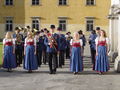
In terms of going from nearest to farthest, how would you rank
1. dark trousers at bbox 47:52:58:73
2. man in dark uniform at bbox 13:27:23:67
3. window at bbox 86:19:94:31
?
dark trousers at bbox 47:52:58:73 → man in dark uniform at bbox 13:27:23:67 → window at bbox 86:19:94:31

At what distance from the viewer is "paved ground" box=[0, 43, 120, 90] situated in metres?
11.6

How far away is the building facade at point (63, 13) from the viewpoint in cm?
5078

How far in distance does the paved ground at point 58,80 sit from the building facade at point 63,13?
34.7 meters

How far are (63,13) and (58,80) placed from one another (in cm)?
3828

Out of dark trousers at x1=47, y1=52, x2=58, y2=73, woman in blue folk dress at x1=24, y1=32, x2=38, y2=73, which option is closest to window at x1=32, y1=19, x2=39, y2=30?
woman in blue folk dress at x1=24, y1=32, x2=38, y2=73

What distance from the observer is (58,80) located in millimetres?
13141

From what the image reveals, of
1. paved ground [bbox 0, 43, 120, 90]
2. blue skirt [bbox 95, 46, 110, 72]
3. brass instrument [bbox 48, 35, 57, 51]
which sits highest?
brass instrument [bbox 48, 35, 57, 51]

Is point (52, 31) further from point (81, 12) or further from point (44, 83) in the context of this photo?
point (81, 12)

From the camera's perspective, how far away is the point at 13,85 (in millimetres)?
12016

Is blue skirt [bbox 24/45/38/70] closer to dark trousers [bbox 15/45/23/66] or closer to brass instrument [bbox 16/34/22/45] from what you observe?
brass instrument [bbox 16/34/22/45]

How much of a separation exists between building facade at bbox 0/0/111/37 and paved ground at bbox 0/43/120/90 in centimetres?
3474

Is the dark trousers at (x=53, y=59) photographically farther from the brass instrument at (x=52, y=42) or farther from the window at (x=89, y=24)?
the window at (x=89, y=24)

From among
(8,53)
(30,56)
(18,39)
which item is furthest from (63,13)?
(30,56)

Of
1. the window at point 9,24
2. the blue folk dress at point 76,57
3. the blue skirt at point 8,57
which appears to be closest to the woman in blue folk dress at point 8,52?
the blue skirt at point 8,57
